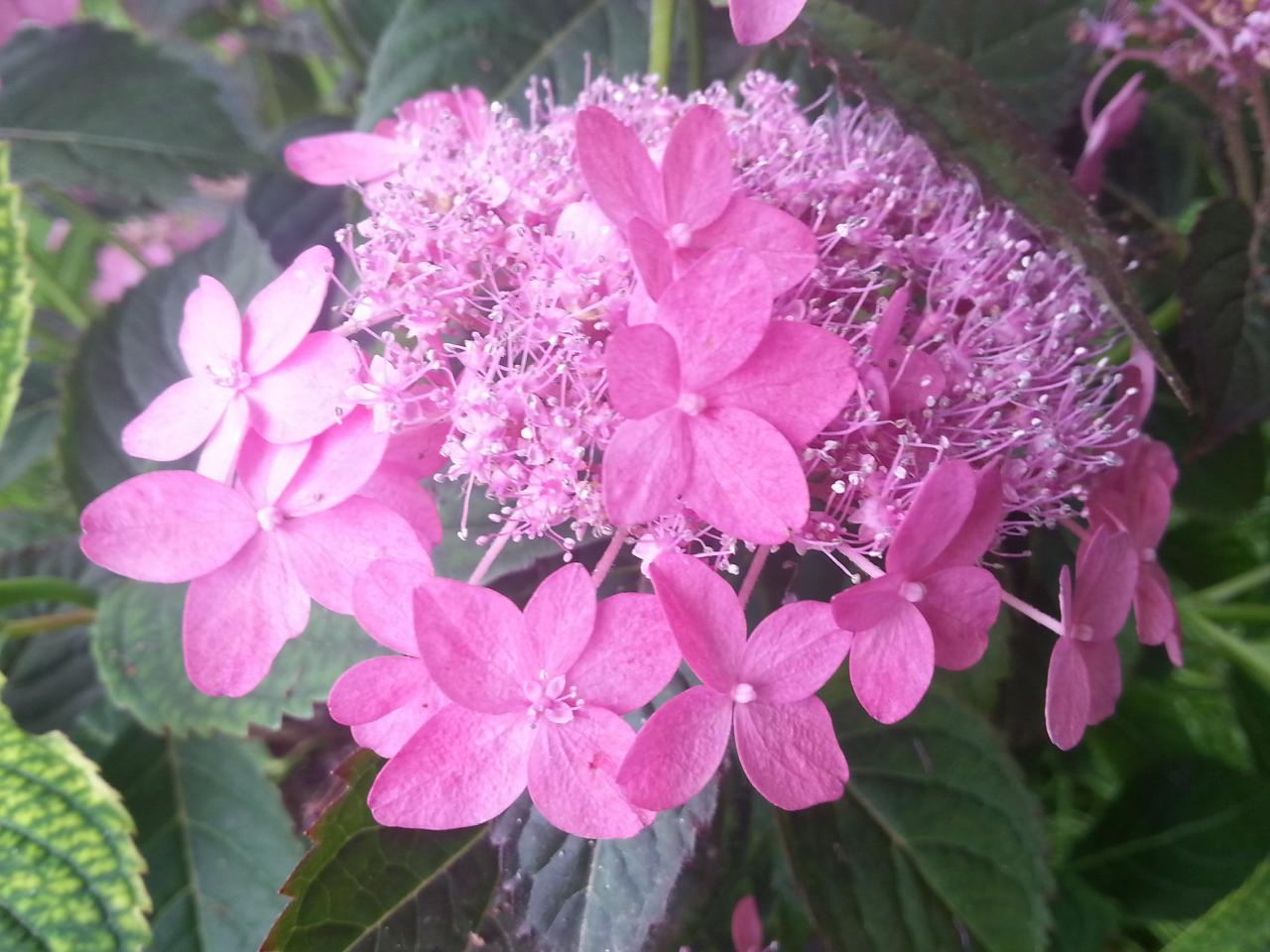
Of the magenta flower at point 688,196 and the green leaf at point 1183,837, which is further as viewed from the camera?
the green leaf at point 1183,837

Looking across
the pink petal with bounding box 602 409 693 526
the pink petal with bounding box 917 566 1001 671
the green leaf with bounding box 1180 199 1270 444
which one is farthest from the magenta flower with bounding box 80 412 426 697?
the green leaf with bounding box 1180 199 1270 444

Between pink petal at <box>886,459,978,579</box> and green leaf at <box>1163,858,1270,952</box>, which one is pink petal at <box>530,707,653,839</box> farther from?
green leaf at <box>1163,858,1270,952</box>

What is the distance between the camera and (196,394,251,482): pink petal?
1.23 ft

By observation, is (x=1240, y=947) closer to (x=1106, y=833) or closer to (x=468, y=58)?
(x=1106, y=833)

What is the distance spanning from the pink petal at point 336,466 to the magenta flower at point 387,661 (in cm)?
4

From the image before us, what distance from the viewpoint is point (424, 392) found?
1.18 ft

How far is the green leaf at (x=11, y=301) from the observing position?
554 mm

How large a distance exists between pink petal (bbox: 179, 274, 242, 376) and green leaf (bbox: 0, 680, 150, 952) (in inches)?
9.7

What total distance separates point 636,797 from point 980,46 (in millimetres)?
569

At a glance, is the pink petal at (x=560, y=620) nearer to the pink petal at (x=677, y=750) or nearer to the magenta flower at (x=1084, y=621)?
the pink petal at (x=677, y=750)

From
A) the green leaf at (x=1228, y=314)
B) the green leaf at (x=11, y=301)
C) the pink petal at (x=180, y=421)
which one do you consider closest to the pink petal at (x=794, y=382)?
the pink petal at (x=180, y=421)

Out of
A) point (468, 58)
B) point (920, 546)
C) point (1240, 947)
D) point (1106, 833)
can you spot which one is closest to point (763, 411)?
point (920, 546)

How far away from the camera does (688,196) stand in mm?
345

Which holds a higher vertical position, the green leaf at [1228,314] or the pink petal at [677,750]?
the green leaf at [1228,314]
